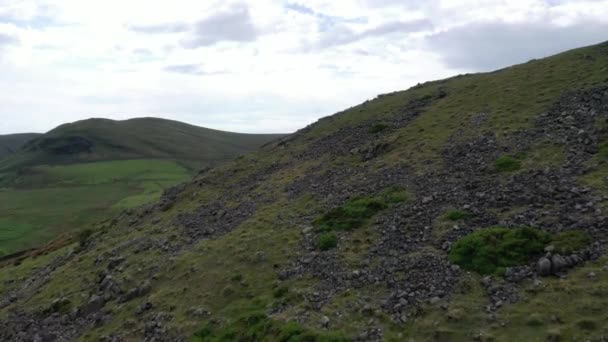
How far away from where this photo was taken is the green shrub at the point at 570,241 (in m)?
19.7

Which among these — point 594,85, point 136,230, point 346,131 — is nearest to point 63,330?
point 136,230

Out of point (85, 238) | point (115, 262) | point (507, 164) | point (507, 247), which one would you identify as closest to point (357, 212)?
point (507, 164)

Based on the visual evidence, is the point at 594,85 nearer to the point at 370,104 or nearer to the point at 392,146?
the point at 392,146

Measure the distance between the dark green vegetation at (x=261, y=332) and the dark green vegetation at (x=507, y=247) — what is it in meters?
6.62

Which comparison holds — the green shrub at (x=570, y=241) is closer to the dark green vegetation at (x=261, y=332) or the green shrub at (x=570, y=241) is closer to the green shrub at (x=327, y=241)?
the dark green vegetation at (x=261, y=332)

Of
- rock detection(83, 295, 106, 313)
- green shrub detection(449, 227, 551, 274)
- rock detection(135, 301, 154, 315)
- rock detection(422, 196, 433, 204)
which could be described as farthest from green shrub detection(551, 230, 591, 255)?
rock detection(83, 295, 106, 313)

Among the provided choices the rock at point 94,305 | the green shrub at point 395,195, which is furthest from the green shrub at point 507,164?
the rock at point 94,305

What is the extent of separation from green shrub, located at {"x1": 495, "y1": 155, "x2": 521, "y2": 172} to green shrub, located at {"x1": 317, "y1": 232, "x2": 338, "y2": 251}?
10686mm

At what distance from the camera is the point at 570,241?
20.2 meters

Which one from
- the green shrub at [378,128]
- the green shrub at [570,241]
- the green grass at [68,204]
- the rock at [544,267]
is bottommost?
the green grass at [68,204]

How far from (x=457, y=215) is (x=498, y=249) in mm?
4600

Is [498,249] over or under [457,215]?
under

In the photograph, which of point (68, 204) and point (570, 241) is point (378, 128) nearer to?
point (570, 241)

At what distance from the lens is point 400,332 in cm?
1836
